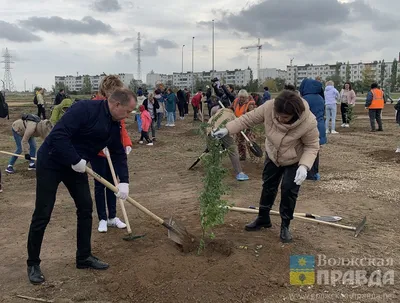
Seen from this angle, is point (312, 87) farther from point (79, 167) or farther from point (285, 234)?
point (79, 167)

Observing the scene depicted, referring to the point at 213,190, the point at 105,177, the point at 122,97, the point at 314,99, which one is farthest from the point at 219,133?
the point at 314,99

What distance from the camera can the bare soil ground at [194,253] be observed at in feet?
11.8

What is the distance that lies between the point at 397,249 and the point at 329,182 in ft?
10.4

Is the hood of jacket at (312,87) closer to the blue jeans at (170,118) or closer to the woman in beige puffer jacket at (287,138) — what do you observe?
the woman in beige puffer jacket at (287,138)

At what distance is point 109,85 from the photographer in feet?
15.8

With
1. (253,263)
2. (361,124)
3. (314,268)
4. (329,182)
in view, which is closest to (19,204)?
(253,263)

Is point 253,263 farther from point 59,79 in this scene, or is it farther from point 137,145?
point 59,79

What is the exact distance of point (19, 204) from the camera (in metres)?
6.54

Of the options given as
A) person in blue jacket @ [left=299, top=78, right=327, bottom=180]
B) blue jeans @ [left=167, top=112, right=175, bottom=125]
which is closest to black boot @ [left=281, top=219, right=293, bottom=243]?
person in blue jacket @ [left=299, top=78, right=327, bottom=180]

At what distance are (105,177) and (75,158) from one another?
163 centimetres

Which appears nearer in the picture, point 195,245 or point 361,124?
point 195,245

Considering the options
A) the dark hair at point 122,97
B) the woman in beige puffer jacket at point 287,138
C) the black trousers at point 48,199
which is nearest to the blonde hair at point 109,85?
the dark hair at point 122,97

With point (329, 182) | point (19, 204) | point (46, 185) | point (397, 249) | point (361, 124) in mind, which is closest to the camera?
point (46, 185)

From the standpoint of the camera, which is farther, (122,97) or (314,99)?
(314,99)
